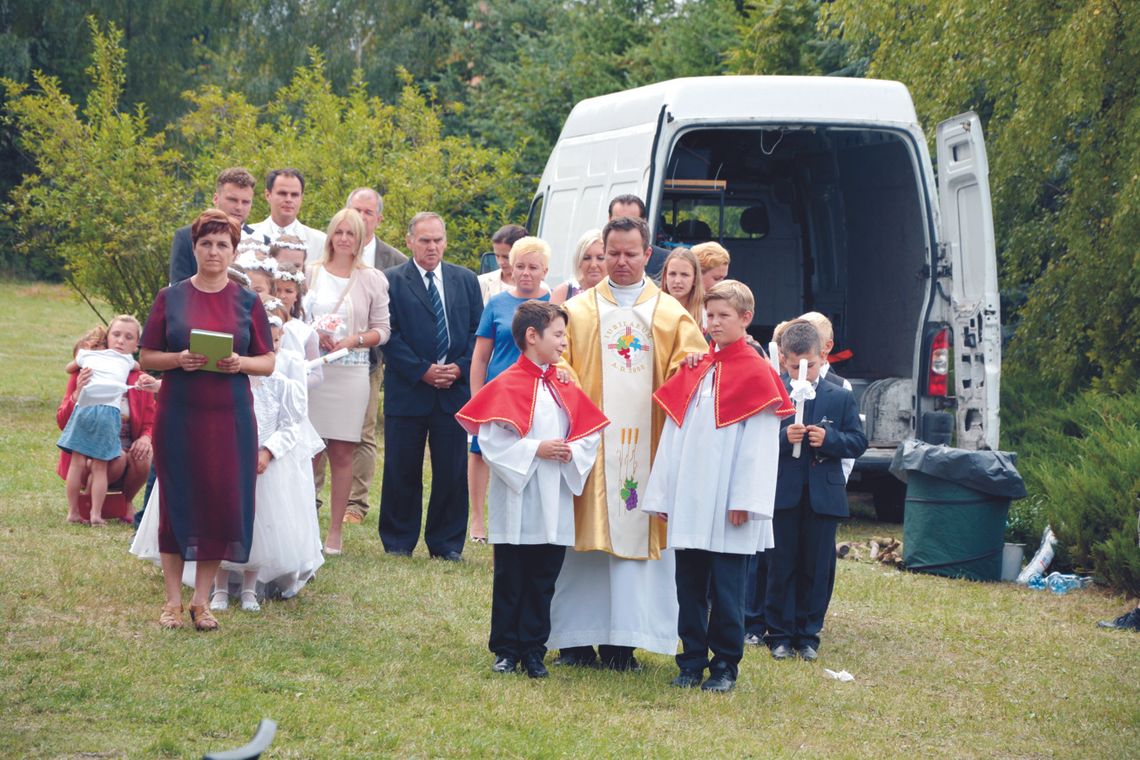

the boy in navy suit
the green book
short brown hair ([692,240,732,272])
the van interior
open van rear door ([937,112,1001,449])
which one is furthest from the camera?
the van interior

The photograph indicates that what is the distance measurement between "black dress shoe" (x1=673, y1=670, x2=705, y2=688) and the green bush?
4.03 metres

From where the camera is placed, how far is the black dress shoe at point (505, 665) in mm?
6523

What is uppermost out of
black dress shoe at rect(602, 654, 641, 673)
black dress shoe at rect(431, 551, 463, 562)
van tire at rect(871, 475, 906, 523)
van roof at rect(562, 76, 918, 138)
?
van roof at rect(562, 76, 918, 138)

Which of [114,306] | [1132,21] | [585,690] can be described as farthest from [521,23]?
[585,690]

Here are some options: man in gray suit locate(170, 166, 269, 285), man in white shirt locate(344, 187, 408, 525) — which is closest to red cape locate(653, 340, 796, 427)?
man in gray suit locate(170, 166, 269, 285)

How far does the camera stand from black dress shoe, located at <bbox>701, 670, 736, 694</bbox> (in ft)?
21.3

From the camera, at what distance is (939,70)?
573 inches

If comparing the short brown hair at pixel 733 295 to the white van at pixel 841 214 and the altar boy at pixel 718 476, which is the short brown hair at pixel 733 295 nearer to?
the altar boy at pixel 718 476

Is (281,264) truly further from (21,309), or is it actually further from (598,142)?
(21,309)

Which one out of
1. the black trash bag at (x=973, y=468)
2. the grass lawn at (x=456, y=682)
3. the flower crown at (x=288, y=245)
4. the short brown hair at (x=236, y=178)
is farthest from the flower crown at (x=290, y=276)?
the black trash bag at (x=973, y=468)

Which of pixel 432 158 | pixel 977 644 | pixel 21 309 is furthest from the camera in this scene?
pixel 21 309

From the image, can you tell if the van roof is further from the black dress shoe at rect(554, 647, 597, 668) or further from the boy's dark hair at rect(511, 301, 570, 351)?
the black dress shoe at rect(554, 647, 597, 668)

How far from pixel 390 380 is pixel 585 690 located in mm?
3698

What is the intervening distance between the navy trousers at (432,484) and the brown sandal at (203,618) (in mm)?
2511
